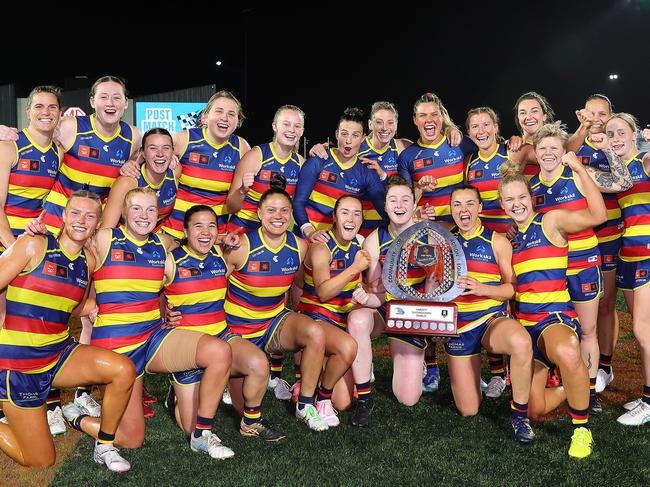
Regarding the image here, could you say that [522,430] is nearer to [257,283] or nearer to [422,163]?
[257,283]

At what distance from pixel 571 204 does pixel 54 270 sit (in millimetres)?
3260

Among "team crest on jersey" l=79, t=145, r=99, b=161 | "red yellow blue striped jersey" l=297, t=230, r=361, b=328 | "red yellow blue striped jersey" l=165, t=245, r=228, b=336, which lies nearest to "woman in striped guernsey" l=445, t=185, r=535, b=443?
"red yellow blue striped jersey" l=297, t=230, r=361, b=328

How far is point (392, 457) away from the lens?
3445mm

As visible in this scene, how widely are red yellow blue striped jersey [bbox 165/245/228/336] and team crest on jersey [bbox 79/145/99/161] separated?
1141mm

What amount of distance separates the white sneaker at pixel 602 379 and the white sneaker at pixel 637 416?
0.48 metres

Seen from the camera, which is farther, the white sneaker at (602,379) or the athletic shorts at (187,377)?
the white sneaker at (602,379)

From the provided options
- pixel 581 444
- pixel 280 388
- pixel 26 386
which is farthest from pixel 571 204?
pixel 26 386

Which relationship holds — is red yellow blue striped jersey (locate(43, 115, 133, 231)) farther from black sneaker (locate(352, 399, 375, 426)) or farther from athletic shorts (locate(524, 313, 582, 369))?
athletic shorts (locate(524, 313, 582, 369))

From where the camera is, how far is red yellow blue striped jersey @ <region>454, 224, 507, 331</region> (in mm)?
4031

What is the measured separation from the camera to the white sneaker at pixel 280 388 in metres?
4.55

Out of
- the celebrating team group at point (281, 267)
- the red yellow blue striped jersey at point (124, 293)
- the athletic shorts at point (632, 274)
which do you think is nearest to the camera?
the celebrating team group at point (281, 267)

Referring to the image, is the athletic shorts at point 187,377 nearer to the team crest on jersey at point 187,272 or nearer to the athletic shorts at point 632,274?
the team crest on jersey at point 187,272

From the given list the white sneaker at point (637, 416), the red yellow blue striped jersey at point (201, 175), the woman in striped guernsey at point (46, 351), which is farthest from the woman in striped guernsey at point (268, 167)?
the white sneaker at point (637, 416)

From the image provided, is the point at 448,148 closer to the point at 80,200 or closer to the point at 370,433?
the point at 370,433
